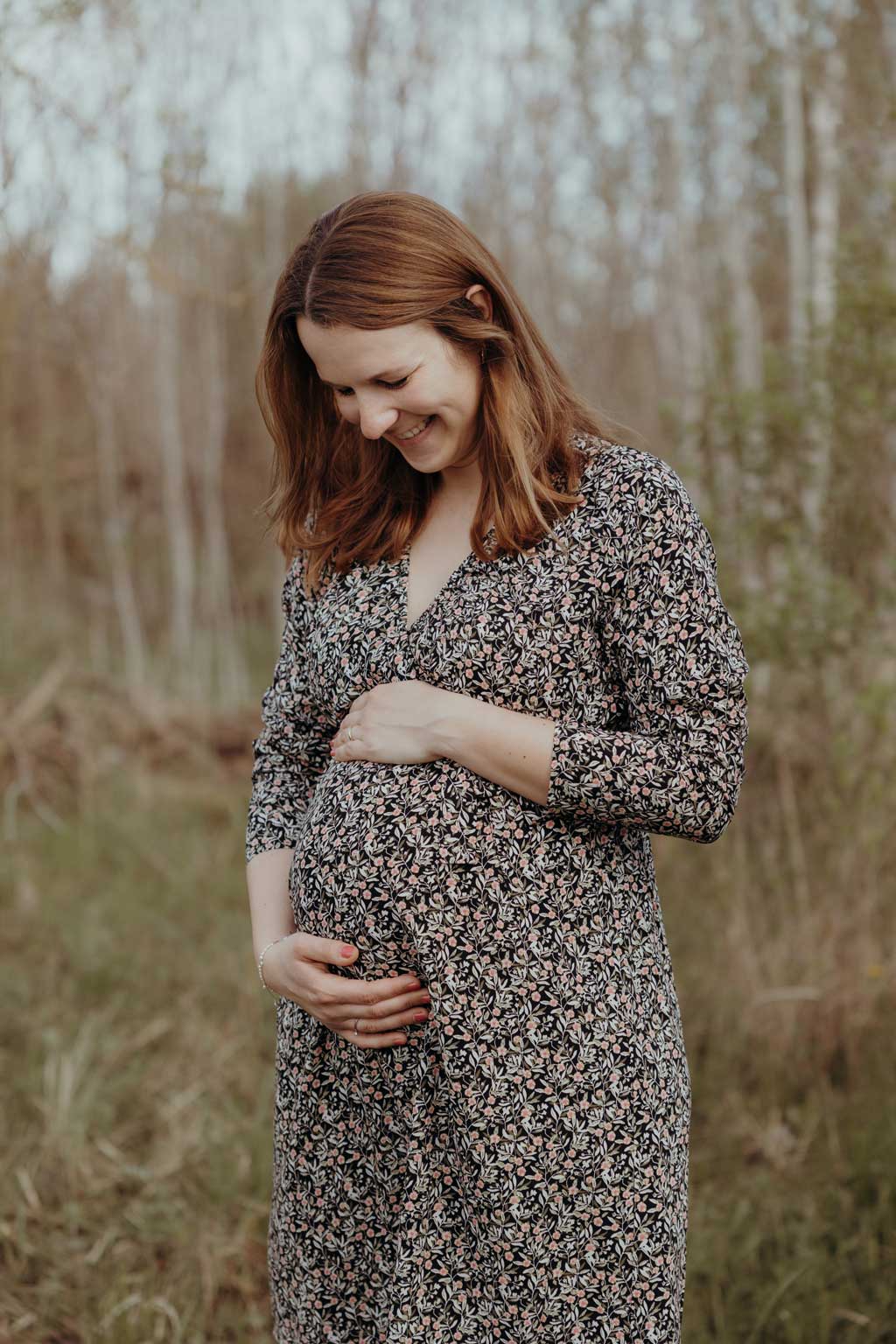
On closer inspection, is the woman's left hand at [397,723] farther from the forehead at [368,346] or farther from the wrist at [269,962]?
the forehead at [368,346]

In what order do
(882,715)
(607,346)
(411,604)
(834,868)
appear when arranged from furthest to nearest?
(607,346), (834,868), (882,715), (411,604)

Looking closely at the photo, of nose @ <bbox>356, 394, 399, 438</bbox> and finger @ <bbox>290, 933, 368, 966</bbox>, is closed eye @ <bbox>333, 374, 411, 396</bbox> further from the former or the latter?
finger @ <bbox>290, 933, 368, 966</bbox>

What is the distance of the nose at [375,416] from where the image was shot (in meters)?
1.51

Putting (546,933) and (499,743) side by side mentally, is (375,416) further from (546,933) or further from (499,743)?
(546,933)

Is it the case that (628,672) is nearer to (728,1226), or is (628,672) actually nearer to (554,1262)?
(554,1262)

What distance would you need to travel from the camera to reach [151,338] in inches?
364

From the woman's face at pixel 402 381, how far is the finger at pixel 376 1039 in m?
0.69

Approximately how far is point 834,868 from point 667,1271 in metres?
2.33

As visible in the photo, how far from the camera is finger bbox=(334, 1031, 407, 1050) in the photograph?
148 centimetres

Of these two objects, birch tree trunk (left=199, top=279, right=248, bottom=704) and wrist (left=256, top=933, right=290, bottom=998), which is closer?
wrist (left=256, top=933, right=290, bottom=998)

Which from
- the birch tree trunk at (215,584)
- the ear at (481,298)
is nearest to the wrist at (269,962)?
the ear at (481,298)

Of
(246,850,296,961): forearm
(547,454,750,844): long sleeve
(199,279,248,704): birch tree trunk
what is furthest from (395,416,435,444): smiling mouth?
(199,279,248,704): birch tree trunk

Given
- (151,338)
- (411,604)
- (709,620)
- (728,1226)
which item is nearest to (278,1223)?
(411,604)

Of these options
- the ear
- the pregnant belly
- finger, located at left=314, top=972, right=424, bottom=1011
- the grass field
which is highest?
the ear
